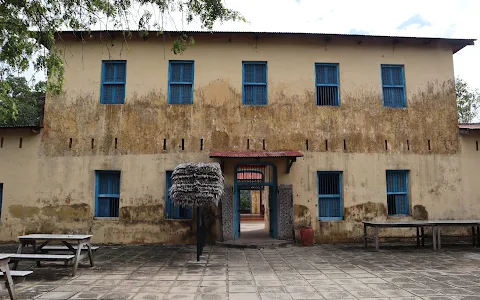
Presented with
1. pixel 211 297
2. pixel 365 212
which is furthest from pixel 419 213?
pixel 211 297

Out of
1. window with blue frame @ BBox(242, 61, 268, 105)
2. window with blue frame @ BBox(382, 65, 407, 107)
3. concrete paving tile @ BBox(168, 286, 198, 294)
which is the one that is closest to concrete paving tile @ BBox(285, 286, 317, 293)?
concrete paving tile @ BBox(168, 286, 198, 294)

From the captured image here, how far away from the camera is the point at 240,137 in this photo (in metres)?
11.7

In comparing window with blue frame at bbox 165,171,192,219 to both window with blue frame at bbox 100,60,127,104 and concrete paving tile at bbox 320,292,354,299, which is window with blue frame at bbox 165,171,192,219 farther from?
concrete paving tile at bbox 320,292,354,299

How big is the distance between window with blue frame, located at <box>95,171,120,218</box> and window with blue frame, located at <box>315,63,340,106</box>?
298 inches

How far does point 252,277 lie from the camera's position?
22.9 feet

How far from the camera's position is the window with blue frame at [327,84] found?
12.2 m

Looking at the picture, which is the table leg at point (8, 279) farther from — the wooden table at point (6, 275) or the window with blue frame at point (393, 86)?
the window with blue frame at point (393, 86)

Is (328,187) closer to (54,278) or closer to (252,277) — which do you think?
(252,277)

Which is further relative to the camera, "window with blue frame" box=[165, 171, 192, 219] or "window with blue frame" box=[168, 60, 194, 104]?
"window with blue frame" box=[168, 60, 194, 104]

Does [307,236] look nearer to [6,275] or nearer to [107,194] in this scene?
[107,194]

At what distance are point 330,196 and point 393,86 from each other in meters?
4.63

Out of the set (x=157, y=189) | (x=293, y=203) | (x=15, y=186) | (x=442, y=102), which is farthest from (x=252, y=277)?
(x=442, y=102)

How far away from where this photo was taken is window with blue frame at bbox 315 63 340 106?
12164mm

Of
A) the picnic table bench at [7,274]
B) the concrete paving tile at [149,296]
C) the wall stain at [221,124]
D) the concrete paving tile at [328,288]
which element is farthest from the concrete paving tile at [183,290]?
the wall stain at [221,124]
